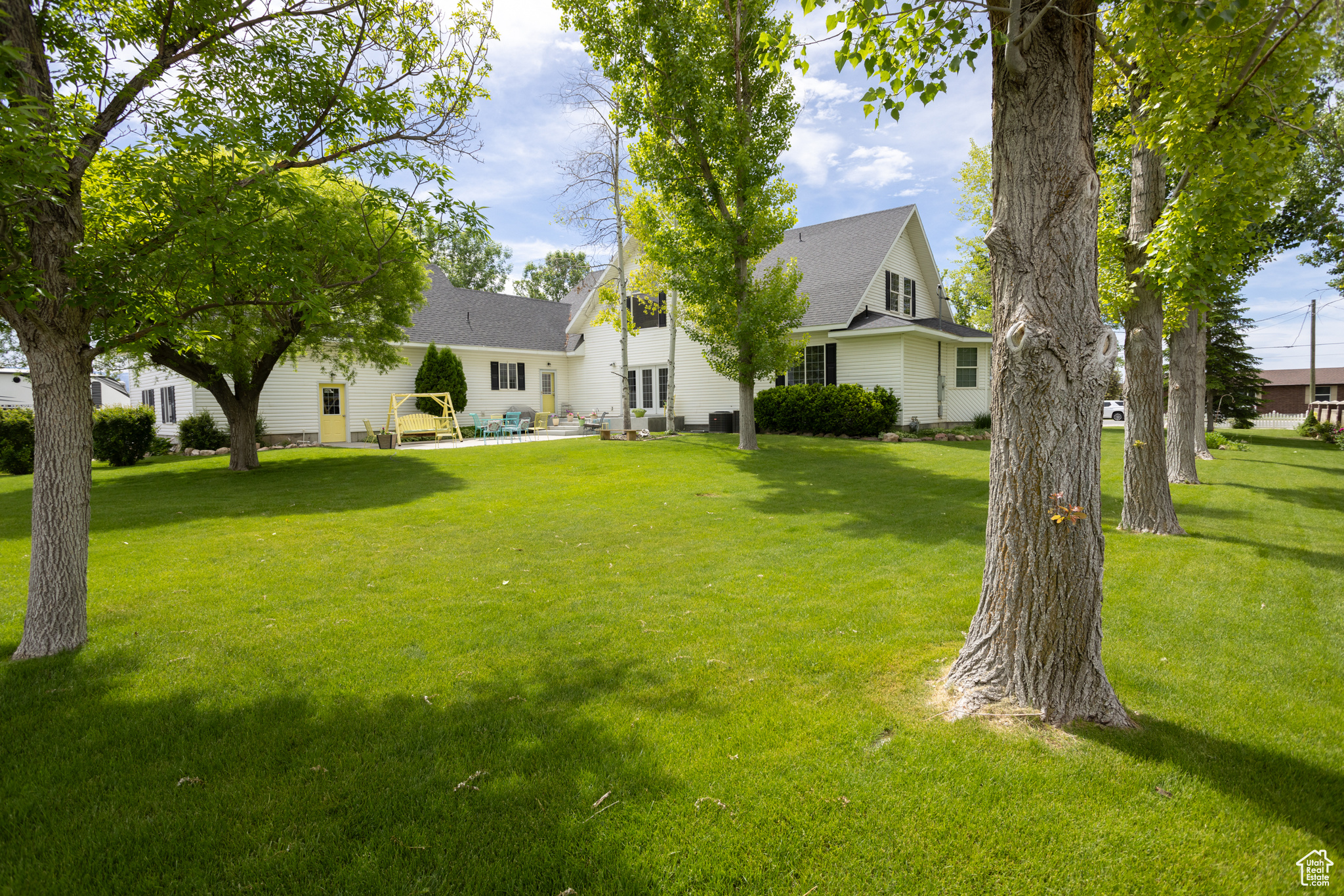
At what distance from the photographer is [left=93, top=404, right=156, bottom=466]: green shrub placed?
17078 millimetres

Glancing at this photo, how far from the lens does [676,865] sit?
2.38 meters

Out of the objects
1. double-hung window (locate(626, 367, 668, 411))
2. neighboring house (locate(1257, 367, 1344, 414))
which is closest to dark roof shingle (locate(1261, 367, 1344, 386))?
neighboring house (locate(1257, 367, 1344, 414))

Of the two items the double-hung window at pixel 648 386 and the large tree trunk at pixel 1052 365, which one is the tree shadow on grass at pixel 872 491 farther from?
the double-hung window at pixel 648 386

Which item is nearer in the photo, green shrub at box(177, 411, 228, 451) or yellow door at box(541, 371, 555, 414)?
green shrub at box(177, 411, 228, 451)

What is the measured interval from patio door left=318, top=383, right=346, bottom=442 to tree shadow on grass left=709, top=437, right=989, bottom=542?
597 inches

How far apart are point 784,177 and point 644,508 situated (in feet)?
33.5

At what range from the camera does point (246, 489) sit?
12383 millimetres

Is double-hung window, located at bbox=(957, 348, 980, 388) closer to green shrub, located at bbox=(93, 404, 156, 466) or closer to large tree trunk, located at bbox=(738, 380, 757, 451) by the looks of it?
large tree trunk, located at bbox=(738, 380, 757, 451)

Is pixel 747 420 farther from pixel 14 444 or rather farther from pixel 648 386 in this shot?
pixel 14 444

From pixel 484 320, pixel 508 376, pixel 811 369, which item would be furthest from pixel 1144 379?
pixel 484 320

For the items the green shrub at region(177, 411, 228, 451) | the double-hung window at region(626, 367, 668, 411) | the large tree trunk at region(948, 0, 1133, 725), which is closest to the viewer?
the large tree trunk at region(948, 0, 1133, 725)

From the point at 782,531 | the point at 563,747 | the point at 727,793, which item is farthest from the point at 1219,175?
the point at 563,747

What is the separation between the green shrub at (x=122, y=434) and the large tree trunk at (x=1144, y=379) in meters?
22.9

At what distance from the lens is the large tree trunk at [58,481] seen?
4262 mm
